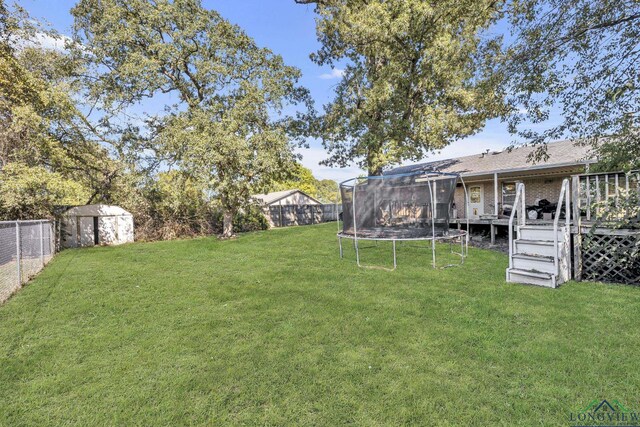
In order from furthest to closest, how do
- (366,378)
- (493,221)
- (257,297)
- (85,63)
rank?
(85,63)
(493,221)
(257,297)
(366,378)

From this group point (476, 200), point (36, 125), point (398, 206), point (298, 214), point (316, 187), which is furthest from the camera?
point (316, 187)

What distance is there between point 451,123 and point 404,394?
1248cm

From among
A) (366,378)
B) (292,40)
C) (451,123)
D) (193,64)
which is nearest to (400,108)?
(451,123)

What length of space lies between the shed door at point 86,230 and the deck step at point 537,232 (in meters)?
15.3

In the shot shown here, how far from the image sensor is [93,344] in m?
3.39

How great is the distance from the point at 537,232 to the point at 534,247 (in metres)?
0.36

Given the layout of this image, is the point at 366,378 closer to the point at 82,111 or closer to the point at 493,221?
the point at 493,221

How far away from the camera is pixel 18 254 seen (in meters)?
5.66

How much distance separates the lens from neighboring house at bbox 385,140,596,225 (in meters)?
10.8

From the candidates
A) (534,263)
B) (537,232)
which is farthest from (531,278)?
(537,232)

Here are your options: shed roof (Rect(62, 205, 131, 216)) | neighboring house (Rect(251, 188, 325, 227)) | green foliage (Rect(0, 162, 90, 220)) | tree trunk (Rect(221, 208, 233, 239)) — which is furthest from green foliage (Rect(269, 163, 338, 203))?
green foliage (Rect(0, 162, 90, 220))

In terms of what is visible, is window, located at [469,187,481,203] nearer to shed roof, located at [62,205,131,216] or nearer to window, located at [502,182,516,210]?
window, located at [502,182,516,210]

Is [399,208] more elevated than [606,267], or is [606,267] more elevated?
[399,208]

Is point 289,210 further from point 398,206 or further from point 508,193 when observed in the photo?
point 398,206
